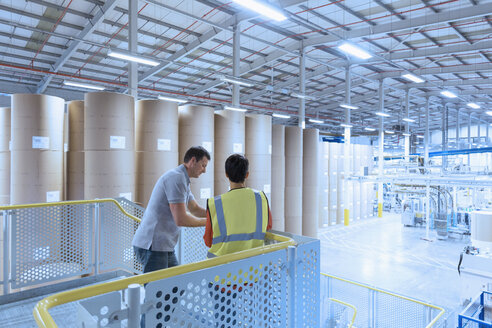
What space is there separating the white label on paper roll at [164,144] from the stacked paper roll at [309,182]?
421 centimetres

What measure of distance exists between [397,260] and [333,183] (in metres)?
4.38

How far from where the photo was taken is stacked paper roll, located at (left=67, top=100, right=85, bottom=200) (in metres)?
4.66

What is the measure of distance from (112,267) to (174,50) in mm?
9243

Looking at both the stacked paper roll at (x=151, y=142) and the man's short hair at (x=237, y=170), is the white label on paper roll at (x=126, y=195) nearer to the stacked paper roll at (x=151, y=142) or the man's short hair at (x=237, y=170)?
the stacked paper roll at (x=151, y=142)

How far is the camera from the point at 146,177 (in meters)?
4.87

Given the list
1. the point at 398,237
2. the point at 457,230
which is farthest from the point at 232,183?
the point at 457,230

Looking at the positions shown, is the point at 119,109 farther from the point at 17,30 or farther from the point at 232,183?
the point at 17,30

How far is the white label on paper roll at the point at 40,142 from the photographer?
13.4 feet

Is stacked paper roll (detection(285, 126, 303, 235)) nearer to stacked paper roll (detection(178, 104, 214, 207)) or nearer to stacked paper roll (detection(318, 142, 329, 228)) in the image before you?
stacked paper roll (detection(178, 104, 214, 207))

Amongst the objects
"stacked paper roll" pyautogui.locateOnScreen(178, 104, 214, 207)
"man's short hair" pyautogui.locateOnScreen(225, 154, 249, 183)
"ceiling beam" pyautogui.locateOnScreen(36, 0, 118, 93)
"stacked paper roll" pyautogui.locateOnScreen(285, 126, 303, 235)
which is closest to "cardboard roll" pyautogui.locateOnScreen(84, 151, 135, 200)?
"stacked paper roll" pyautogui.locateOnScreen(178, 104, 214, 207)

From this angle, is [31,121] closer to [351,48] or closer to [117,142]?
[117,142]

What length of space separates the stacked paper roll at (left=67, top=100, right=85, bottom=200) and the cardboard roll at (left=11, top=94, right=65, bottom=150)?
52 cm

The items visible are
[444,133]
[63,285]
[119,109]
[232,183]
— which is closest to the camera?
[232,183]

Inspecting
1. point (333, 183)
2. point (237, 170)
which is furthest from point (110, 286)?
point (333, 183)
